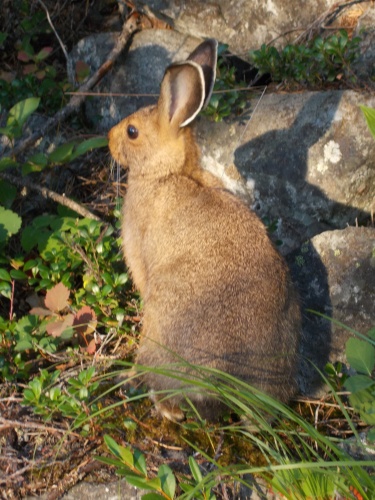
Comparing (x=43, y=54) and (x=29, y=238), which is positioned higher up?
(x=43, y=54)

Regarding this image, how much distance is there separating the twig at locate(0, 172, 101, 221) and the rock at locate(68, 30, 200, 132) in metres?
1.30

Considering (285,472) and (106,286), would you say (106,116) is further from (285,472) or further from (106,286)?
(285,472)

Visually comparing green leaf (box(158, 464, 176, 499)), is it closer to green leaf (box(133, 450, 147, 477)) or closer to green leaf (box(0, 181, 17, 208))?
green leaf (box(133, 450, 147, 477))

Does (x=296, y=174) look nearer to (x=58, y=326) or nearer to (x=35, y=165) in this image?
(x=35, y=165)

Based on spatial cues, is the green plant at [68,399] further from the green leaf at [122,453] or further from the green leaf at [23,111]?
the green leaf at [23,111]

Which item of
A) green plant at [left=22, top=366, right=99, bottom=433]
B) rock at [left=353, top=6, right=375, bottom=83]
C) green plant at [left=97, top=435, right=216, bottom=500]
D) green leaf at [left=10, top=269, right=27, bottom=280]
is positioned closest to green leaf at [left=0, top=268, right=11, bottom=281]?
green leaf at [left=10, top=269, right=27, bottom=280]

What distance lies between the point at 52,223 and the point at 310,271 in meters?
1.86

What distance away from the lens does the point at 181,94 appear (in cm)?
416

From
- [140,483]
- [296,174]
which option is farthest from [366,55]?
[140,483]

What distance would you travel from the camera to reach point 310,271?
439cm

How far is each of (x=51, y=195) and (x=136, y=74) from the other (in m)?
1.83

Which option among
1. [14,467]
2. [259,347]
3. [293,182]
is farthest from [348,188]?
[14,467]

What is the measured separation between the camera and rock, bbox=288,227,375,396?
13.7 ft

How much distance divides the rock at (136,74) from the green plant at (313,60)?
94 centimetres
